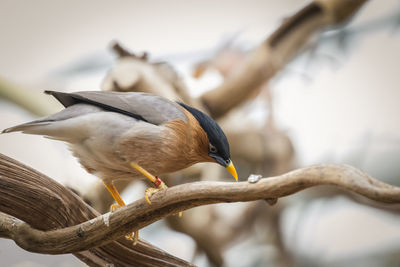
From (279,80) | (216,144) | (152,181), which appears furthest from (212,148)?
(279,80)

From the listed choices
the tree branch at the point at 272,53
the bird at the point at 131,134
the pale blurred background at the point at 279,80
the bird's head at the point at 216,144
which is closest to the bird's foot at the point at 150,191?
the bird at the point at 131,134

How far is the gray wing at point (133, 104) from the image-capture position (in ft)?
4.07

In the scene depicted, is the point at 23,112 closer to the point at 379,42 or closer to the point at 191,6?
the point at 191,6

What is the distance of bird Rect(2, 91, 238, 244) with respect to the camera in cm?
119

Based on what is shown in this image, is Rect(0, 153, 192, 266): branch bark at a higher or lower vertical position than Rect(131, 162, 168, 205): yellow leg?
lower

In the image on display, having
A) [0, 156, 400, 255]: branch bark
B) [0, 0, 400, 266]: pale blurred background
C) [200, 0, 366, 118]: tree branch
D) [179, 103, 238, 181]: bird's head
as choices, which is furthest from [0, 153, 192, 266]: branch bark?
[200, 0, 366, 118]: tree branch

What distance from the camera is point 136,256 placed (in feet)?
4.48

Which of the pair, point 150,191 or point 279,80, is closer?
point 150,191

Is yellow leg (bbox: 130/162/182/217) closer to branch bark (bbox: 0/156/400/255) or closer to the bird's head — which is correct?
branch bark (bbox: 0/156/400/255)

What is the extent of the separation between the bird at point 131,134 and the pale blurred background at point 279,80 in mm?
1046

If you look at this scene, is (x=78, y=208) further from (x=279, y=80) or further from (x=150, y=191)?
(x=279, y=80)

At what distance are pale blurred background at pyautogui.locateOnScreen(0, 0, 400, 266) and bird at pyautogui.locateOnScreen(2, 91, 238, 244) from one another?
1.05 m

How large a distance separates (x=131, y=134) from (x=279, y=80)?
57.3 inches

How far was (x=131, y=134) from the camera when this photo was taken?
1.19m
